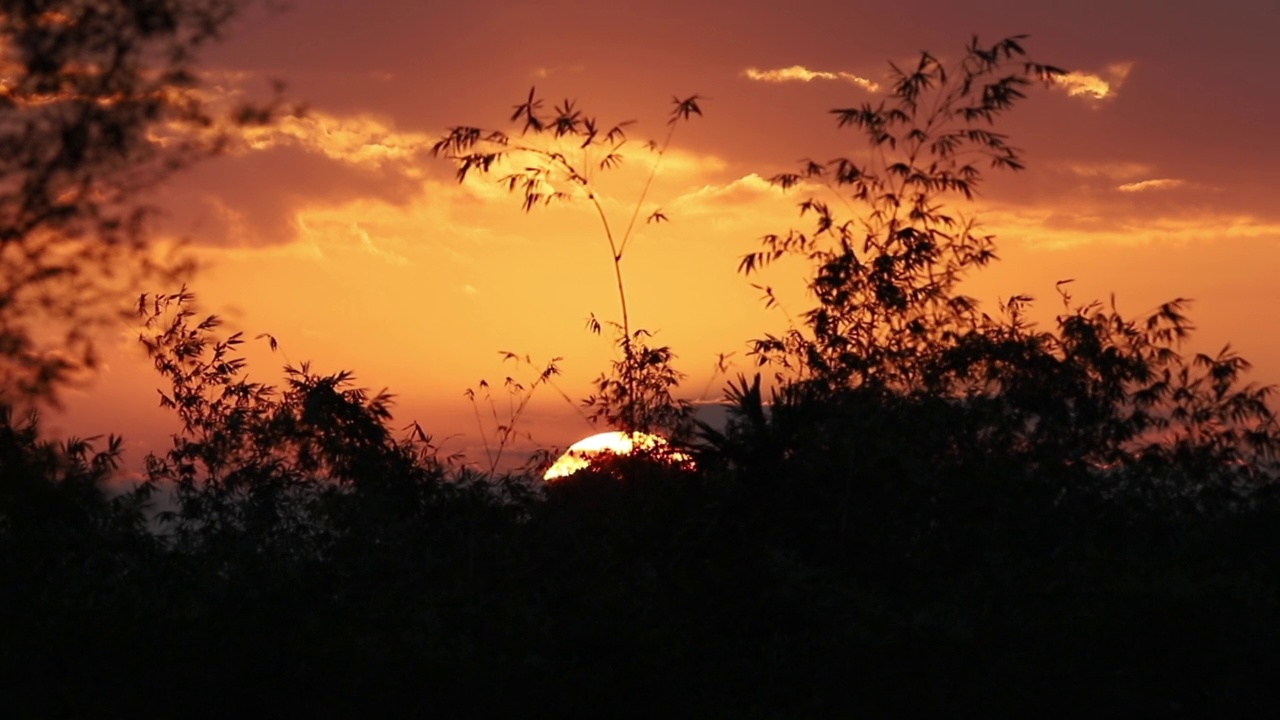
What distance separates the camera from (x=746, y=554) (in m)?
10.7

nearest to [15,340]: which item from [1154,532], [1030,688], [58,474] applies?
[58,474]

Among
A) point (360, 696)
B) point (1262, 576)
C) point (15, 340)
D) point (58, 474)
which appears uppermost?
point (15, 340)

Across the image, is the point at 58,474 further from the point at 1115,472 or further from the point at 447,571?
the point at 1115,472

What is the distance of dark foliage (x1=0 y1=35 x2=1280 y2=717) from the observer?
358 inches

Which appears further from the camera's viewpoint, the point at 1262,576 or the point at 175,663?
the point at 1262,576

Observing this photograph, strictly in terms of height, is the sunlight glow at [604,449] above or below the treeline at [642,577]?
above

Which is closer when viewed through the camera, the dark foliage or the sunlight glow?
the dark foliage

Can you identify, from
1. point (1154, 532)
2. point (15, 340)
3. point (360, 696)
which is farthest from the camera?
point (1154, 532)

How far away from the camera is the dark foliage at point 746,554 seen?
29.9ft

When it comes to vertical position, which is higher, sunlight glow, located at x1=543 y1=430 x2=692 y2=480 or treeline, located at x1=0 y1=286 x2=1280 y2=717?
sunlight glow, located at x1=543 y1=430 x2=692 y2=480

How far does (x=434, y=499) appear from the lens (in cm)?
1330

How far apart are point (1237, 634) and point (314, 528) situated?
7849 millimetres

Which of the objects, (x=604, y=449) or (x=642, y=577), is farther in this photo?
(x=604, y=449)

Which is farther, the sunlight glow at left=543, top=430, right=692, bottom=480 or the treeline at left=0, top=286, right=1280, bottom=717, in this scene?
the sunlight glow at left=543, top=430, right=692, bottom=480
